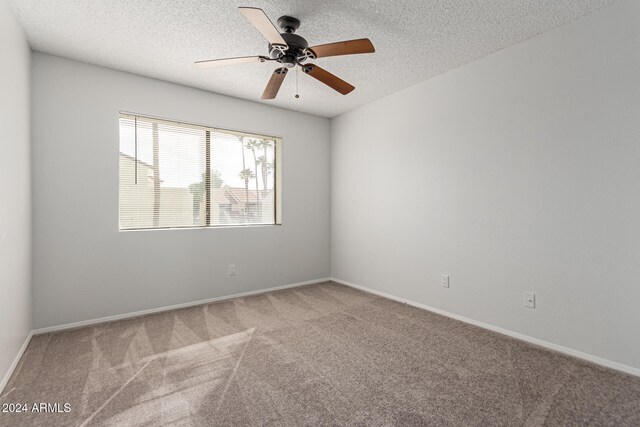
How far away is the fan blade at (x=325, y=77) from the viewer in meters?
2.30

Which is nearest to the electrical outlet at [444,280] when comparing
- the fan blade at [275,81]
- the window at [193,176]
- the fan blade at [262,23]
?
the window at [193,176]

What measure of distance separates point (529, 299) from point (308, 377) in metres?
1.89

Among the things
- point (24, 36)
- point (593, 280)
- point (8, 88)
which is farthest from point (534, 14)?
point (24, 36)

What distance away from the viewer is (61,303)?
2.80 m

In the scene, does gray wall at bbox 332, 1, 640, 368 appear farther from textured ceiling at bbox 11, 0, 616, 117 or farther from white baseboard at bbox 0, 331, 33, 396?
white baseboard at bbox 0, 331, 33, 396

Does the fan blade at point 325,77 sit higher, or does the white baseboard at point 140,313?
the fan blade at point 325,77

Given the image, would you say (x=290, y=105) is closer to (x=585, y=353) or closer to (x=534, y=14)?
(x=534, y=14)

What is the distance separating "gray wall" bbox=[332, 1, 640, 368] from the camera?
2076mm

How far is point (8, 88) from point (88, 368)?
6.32 ft

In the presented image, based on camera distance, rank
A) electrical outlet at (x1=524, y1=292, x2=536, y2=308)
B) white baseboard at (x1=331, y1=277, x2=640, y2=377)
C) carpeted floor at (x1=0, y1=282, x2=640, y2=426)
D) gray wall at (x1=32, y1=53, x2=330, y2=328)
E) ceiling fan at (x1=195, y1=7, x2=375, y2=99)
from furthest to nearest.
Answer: gray wall at (x1=32, y1=53, x2=330, y2=328)
electrical outlet at (x1=524, y1=292, x2=536, y2=308)
white baseboard at (x1=331, y1=277, x2=640, y2=377)
ceiling fan at (x1=195, y1=7, x2=375, y2=99)
carpeted floor at (x1=0, y1=282, x2=640, y2=426)

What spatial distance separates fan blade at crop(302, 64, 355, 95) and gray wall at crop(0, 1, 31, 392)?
1903 millimetres

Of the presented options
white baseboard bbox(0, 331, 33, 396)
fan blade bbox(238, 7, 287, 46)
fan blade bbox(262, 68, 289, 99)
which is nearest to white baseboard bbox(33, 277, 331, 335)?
white baseboard bbox(0, 331, 33, 396)

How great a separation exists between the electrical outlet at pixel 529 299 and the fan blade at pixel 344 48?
7.38ft

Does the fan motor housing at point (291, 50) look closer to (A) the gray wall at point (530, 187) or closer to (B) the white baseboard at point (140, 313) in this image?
(A) the gray wall at point (530, 187)
